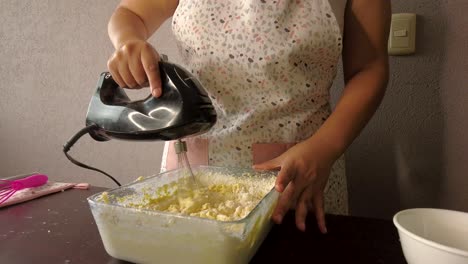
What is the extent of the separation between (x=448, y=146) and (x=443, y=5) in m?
0.28

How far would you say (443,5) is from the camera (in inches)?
25.2

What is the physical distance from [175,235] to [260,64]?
0.99ft

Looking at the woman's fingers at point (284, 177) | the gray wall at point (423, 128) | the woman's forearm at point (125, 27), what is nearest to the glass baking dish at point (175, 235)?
the woman's fingers at point (284, 177)

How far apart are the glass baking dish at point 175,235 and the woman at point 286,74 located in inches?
5.3

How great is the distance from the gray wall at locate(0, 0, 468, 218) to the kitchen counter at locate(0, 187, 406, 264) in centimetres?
32

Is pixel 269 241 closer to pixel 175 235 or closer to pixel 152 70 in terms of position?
pixel 175 235

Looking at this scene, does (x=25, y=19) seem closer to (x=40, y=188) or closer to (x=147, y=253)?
(x=40, y=188)

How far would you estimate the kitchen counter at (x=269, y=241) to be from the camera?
0.37 metres

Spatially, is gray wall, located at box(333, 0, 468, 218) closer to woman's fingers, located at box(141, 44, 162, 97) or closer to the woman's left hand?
the woman's left hand

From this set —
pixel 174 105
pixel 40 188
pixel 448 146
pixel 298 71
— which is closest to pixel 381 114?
pixel 448 146

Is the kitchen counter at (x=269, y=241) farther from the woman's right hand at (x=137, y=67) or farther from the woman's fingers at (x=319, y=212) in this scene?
the woman's right hand at (x=137, y=67)

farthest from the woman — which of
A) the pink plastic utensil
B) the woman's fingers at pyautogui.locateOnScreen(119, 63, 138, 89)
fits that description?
the pink plastic utensil

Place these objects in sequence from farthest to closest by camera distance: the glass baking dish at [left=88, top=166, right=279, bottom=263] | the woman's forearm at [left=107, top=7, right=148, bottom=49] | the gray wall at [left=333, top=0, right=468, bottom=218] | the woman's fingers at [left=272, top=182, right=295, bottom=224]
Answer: the gray wall at [left=333, top=0, right=468, bottom=218]
the woman's forearm at [left=107, top=7, right=148, bottom=49]
the woman's fingers at [left=272, top=182, right=295, bottom=224]
the glass baking dish at [left=88, top=166, right=279, bottom=263]

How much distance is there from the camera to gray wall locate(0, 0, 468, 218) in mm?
660
